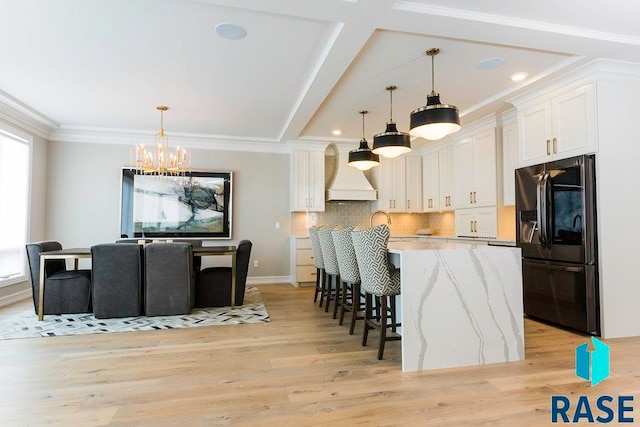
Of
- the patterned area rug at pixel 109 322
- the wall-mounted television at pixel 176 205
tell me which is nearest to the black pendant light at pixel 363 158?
the patterned area rug at pixel 109 322

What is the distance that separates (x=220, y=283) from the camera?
464 cm

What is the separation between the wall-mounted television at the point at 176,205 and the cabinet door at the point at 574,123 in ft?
15.7

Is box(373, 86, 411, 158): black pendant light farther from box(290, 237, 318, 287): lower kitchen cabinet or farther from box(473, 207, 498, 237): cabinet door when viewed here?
box(290, 237, 318, 287): lower kitchen cabinet

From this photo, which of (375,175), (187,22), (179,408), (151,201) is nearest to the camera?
(179,408)

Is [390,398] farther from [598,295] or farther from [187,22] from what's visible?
[187,22]

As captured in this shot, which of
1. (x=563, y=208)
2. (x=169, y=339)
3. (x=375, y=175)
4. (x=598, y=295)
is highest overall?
(x=375, y=175)

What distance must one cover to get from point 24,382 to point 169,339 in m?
1.12

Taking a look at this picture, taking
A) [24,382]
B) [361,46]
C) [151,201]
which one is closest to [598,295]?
[361,46]

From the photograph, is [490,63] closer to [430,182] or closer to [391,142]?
[391,142]

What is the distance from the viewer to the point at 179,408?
208cm

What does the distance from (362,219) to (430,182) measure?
4.66ft

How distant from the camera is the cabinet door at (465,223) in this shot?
5.36 m

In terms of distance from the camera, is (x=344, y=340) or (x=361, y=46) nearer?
(x=361, y=46)

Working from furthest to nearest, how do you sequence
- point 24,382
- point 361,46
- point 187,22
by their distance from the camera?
point 361,46
point 187,22
point 24,382
